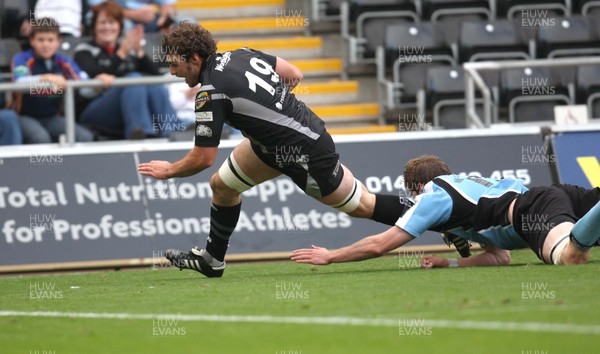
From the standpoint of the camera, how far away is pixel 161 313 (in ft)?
21.6

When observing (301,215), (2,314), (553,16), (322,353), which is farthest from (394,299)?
(553,16)

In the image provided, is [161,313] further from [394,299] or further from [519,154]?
[519,154]

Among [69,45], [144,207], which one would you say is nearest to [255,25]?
[69,45]

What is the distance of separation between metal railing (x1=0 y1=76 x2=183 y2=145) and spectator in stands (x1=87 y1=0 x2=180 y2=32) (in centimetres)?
250

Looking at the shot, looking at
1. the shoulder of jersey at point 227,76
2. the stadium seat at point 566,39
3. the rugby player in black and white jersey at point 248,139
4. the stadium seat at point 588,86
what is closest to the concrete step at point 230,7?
the stadium seat at point 566,39

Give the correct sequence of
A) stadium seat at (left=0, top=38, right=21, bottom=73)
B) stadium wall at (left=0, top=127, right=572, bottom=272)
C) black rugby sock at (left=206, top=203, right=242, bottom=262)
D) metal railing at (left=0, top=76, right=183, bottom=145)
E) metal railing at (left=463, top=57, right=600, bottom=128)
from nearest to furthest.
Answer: black rugby sock at (left=206, top=203, right=242, bottom=262), stadium wall at (left=0, top=127, right=572, bottom=272), metal railing at (left=0, top=76, right=183, bottom=145), metal railing at (left=463, top=57, right=600, bottom=128), stadium seat at (left=0, top=38, right=21, bottom=73)

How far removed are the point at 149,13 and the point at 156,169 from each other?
6896 mm

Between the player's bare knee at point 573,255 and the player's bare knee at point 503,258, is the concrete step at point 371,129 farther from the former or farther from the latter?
the player's bare knee at point 573,255

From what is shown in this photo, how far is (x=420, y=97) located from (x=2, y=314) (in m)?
8.25

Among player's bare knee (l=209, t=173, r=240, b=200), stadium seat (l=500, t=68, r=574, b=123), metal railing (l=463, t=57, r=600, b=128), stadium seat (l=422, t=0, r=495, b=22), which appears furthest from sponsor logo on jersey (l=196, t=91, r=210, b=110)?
stadium seat (l=422, t=0, r=495, b=22)

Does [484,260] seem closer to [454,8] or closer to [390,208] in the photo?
[390,208]

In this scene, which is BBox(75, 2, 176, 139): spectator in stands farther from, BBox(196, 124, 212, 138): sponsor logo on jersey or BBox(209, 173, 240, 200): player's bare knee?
BBox(196, 124, 212, 138): sponsor logo on jersey

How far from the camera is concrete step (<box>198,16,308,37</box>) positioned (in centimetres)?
1625

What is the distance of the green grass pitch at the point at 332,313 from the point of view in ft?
17.1
